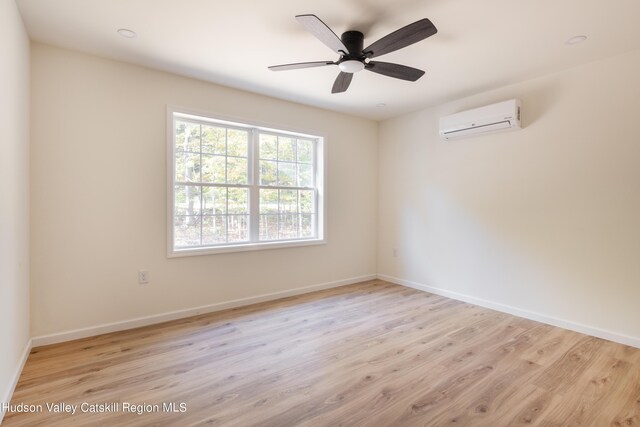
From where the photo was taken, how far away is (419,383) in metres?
2.16

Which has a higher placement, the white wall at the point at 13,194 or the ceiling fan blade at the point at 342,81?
the ceiling fan blade at the point at 342,81

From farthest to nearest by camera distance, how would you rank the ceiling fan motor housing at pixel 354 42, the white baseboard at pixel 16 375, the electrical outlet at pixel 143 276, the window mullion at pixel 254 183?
the window mullion at pixel 254 183
the electrical outlet at pixel 143 276
the ceiling fan motor housing at pixel 354 42
the white baseboard at pixel 16 375

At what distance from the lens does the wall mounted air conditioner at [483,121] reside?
3.33 metres

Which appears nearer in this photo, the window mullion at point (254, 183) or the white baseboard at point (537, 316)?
the white baseboard at point (537, 316)

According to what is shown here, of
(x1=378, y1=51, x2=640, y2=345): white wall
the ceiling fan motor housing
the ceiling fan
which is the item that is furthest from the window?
the ceiling fan motor housing

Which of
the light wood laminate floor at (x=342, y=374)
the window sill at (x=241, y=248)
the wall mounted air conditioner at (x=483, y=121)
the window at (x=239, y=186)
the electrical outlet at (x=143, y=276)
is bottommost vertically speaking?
the light wood laminate floor at (x=342, y=374)

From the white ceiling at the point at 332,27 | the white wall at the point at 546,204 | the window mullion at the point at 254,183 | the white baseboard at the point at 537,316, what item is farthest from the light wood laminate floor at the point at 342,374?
the white ceiling at the point at 332,27

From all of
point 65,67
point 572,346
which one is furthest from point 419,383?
point 65,67

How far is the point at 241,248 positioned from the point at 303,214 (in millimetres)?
1059

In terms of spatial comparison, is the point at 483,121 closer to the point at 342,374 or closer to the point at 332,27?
the point at 332,27

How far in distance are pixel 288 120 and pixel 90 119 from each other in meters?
2.11

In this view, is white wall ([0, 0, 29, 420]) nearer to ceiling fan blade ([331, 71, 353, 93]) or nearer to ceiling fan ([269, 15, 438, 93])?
ceiling fan ([269, 15, 438, 93])

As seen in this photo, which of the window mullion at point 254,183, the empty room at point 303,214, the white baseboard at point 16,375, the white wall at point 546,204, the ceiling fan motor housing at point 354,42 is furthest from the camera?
the window mullion at point 254,183

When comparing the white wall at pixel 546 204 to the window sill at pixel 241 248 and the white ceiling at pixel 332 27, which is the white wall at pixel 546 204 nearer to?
the white ceiling at pixel 332 27
